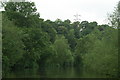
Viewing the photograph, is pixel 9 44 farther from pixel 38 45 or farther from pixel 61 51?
pixel 61 51

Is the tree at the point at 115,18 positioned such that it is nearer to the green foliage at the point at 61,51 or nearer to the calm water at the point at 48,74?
the calm water at the point at 48,74

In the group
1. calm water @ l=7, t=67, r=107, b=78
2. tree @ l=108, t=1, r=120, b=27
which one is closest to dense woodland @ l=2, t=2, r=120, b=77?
tree @ l=108, t=1, r=120, b=27

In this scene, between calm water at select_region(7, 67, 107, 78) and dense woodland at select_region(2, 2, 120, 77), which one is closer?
dense woodland at select_region(2, 2, 120, 77)

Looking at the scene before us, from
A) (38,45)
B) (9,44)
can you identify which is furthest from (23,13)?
(9,44)

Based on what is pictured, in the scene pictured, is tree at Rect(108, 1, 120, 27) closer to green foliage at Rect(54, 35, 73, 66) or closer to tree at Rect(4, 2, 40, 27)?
tree at Rect(4, 2, 40, 27)

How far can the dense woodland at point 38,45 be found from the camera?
3212 centimetres

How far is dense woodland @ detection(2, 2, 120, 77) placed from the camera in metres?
32.1

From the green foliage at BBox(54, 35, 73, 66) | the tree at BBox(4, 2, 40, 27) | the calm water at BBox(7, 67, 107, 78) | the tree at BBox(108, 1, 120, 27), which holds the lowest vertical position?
the calm water at BBox(7, 67, 107, 78)

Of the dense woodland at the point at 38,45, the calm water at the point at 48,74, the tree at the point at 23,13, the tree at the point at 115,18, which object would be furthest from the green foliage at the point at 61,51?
the tree at the point at 115,18

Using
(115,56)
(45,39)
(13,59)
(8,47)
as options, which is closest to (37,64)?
(45,39)

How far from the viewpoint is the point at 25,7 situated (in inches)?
2173

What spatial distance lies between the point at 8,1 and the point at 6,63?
24.9m

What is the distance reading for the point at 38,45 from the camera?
52.3 metres

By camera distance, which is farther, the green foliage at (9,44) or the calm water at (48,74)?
the calm water at (48,74)
